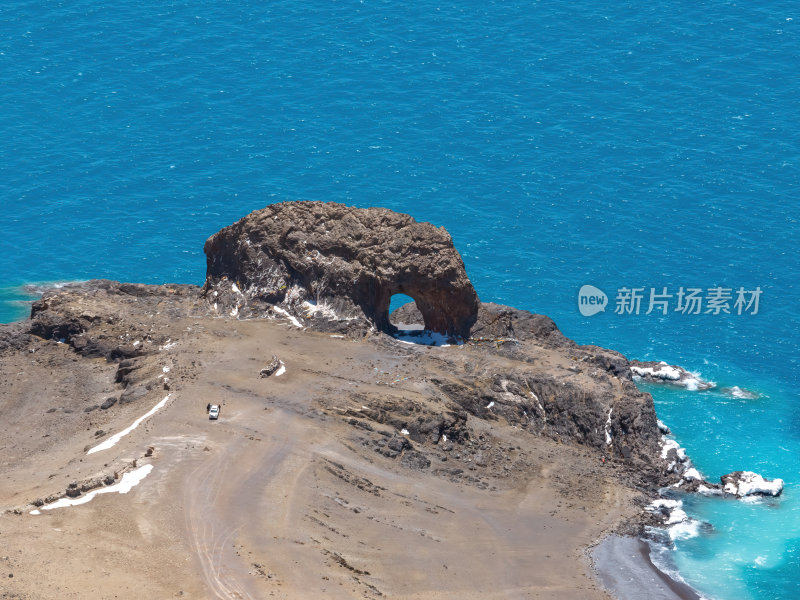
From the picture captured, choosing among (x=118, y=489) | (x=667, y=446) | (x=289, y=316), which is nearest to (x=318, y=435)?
(x=118, y=489)

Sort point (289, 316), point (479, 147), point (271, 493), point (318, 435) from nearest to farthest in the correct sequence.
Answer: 1. point (271, 493)
2. point (318, 435)
3. point (289, 316)
4. point (479, 147)

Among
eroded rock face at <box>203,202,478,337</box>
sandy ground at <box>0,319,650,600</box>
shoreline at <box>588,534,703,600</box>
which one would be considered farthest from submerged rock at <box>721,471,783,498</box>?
eroded rock face at <box>203,202,478,337</box>

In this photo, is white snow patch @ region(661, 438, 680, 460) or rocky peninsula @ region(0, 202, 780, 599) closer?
rocky peninsula @ region(0, 202, 780, 599)

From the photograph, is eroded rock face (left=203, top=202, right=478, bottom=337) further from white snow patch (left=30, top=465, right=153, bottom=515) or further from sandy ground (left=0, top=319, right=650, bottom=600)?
white snow patch (left=30, top=465, right=153, bottom=515)

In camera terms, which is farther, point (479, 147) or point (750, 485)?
point (479, 147)

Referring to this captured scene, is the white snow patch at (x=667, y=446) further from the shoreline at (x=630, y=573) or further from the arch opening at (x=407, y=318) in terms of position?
the arch opening at (x=407, y=318)

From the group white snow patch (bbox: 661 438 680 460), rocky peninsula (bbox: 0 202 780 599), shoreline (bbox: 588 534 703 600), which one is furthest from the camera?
white snow patch (bbox: 661 438 680 460)

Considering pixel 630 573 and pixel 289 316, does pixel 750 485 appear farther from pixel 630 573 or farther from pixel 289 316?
pixel 289 316
